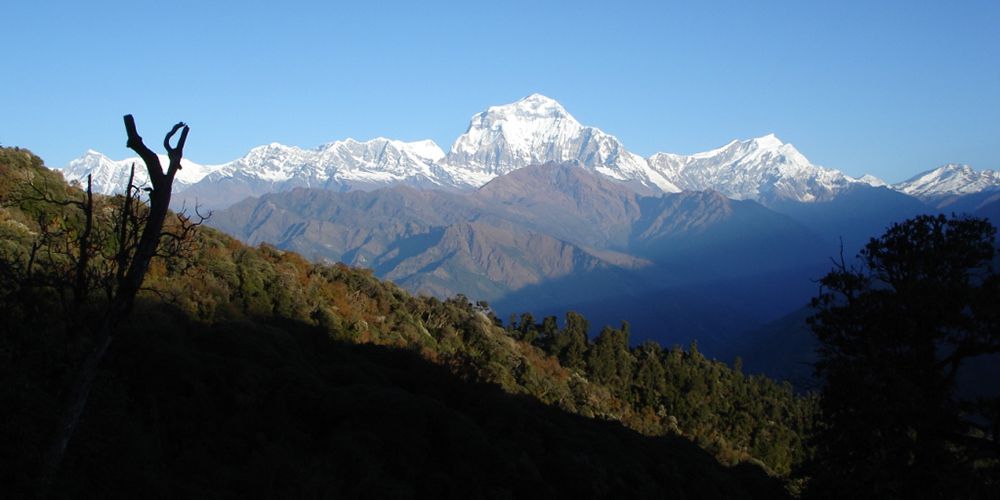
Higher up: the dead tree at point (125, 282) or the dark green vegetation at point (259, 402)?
the dead tree at point (125, 282)

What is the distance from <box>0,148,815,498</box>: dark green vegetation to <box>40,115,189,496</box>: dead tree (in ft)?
1.84

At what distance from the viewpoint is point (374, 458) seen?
14523mm

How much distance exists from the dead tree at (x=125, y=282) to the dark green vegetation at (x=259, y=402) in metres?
0.56

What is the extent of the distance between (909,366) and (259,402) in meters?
13.5

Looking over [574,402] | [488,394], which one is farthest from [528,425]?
[574,402]

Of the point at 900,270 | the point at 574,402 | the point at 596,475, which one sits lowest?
the point at 574,402

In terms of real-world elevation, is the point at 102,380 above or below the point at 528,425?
above

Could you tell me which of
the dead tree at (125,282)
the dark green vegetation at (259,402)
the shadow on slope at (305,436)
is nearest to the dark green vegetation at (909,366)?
the dark green vegetation at (259,402)

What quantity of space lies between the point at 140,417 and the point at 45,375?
6.03 feet

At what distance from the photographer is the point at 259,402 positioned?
1647 centimetres

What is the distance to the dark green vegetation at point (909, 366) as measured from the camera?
12609mm

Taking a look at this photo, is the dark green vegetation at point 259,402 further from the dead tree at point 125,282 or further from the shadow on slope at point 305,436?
the dead tree at point 125,282

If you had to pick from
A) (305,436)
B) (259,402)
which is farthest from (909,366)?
(259,402)

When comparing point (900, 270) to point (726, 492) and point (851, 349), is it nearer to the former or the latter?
point (851, 349)
